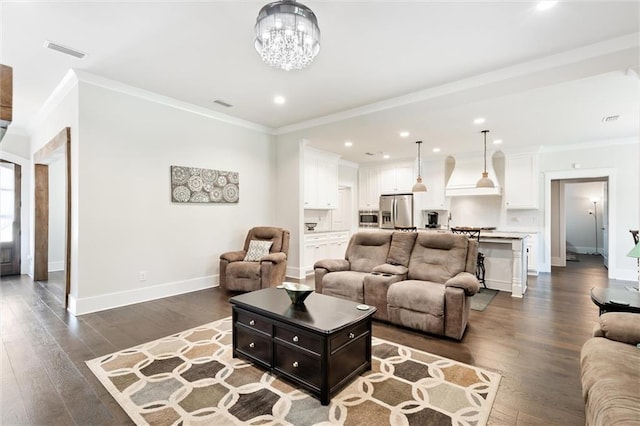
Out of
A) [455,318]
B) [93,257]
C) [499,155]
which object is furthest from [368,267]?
[499,155]

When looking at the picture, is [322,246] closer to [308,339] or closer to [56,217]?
[308,339]

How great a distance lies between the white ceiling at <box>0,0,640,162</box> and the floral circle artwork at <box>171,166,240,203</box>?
3.57ft

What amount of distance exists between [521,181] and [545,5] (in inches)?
202

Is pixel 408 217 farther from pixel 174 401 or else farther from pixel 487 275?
pixel 174 401

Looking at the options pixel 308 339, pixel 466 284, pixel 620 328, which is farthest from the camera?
pixel 466 284

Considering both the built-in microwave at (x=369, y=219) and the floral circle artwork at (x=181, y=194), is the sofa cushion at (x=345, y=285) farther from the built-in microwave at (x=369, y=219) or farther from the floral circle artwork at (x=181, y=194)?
the built-in microwave at (x=369, y=219)

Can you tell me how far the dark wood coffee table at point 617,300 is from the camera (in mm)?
2307

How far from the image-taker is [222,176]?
526 centimetres

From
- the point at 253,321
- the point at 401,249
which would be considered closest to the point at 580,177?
the point at 401,249

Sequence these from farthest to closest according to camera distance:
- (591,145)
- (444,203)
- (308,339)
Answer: (444,203) → (591,145) → (308,339)

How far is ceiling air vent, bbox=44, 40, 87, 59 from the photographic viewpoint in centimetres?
311

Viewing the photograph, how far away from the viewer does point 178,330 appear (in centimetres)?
320

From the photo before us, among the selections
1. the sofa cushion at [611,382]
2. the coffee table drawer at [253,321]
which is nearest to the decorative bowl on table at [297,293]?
the coffee table drawer at [253,321]

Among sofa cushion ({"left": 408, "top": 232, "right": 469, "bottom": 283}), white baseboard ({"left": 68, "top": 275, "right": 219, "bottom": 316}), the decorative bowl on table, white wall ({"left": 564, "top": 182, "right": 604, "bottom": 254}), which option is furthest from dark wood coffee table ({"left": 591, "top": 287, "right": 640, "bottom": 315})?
white wall ({"left": 564, "top": 182, "right": 604, "bottom": 254})
